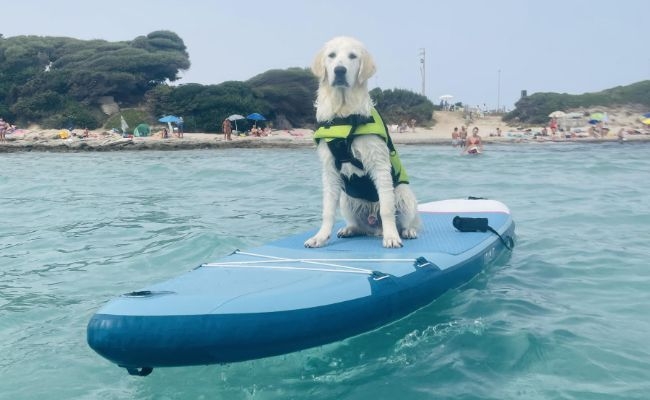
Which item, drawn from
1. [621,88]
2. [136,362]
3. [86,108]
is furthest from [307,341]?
[621,88]

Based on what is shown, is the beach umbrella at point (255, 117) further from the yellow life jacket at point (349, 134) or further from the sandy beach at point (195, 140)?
the yellow life jacket at point (349, 134)

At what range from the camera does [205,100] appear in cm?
4009

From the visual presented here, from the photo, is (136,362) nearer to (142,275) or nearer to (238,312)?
(238,312)

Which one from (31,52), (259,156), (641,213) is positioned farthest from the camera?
(31,52)

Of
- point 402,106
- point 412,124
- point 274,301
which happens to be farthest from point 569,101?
point 274,301

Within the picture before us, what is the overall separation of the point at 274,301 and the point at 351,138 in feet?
6.34

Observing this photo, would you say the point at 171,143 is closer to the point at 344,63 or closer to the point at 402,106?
the point at 402,106

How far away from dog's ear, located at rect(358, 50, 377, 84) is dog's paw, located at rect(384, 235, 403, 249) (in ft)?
4.24

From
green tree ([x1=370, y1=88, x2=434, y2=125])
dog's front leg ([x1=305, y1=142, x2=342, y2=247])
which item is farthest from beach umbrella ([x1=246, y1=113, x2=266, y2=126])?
dog's front leg ([x1=305, y1=142, x2=342, y2=247])

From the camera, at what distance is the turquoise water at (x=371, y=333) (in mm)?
3885

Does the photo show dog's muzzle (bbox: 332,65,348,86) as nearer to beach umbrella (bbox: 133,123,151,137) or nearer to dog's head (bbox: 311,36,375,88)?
dog's head (bbox: 311,36,375,88)

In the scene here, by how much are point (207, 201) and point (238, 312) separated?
9.11 meters

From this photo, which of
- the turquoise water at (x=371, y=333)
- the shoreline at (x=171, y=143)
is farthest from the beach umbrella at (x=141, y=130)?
the turquoise water at (x=371, y=333)

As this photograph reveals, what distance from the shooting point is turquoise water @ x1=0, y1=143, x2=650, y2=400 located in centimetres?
388
